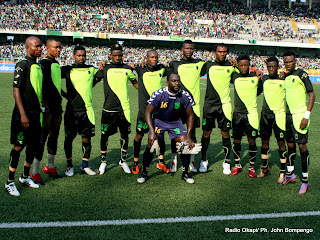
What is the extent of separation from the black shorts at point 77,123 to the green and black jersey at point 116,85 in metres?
0.47

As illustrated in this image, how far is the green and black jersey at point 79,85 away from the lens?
6195 millimetres

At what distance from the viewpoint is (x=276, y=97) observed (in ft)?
20.2

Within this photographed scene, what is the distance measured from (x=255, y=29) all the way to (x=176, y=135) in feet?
169

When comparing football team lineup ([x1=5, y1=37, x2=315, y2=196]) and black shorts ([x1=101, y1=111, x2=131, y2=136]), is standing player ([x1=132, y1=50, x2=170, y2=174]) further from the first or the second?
black shorts ([x1=101, y1=111, x2=131, y2=136])

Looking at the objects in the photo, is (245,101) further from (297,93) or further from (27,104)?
(27,104)

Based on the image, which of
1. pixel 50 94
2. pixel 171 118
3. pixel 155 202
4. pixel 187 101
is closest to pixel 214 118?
pixel 187 101

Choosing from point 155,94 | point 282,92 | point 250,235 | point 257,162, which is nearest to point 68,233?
point 250,235

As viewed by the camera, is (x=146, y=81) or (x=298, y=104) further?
(x=146, y=81)

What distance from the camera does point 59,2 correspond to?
171 ft

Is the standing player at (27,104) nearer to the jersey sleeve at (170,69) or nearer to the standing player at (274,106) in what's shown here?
the jersey sleeve at (170,69)

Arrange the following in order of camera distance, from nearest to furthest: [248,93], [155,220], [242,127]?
[155,220] → [248,93] → [242,127]

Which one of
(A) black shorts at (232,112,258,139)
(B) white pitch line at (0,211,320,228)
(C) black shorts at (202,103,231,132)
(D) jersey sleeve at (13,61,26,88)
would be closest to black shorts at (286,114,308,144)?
(A) black shorts at (232,112,258,139)

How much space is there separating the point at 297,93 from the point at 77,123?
4.04 m

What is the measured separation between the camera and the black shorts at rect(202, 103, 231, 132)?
6.70 m
